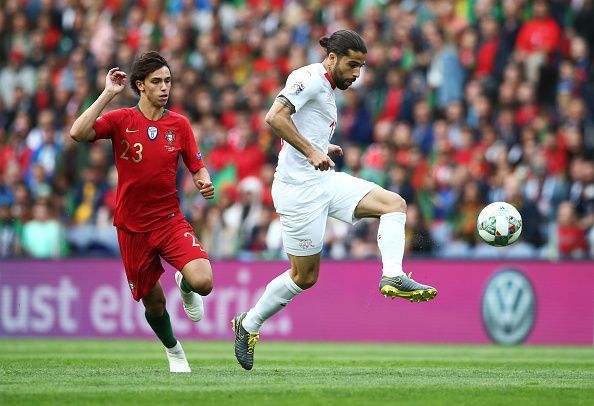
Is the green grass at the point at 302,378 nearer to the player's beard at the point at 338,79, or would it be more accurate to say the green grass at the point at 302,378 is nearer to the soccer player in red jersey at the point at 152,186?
the soccer player in red jersey at the point at 152,186

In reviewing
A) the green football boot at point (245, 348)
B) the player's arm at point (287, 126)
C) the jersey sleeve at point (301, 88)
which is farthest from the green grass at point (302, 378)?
the jersey sleeve at point (301, 88)

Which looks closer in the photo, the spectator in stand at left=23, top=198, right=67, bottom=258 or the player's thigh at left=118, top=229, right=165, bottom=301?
the player's thigh at left=118, top=229, right=165, bottom=301

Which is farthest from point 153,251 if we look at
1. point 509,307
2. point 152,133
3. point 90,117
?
point 509,307

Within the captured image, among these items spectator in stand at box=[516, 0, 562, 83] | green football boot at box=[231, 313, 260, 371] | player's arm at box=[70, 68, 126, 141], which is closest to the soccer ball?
green football boot at box=[231, 313, 260, 371]

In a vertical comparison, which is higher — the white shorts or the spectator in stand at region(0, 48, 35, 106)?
the spectator in stand at region(0, 48, 35, 106)

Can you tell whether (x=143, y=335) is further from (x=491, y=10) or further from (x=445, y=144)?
(x=491, y=10)

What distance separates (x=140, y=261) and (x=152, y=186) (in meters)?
0.69

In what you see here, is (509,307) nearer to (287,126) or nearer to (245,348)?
(245,348)

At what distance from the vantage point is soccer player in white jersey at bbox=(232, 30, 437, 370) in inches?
410

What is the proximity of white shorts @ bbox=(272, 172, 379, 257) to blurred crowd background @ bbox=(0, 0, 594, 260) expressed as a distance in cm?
591

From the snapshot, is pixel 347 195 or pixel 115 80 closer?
pixel 115 80

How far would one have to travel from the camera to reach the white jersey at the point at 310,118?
1049cm

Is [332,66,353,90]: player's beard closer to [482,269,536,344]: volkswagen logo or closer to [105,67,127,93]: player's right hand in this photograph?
[105,67,127,93]: player's right hand

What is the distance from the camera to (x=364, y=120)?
20.8 m
